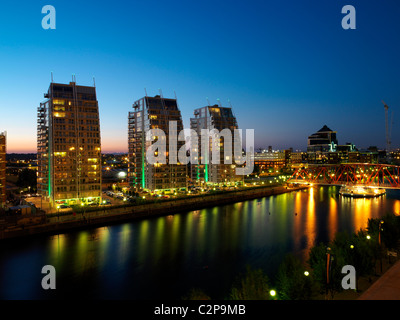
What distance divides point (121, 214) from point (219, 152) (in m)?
20.6

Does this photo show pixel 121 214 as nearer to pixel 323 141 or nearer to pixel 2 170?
pixel 2 170

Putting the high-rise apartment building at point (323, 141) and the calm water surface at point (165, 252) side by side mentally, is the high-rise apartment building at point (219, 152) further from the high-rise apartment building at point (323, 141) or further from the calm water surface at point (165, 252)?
the high-rise apartment building at point (323, 141)

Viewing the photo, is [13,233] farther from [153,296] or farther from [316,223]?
[316,223]

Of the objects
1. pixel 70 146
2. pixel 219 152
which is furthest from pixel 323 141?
pixel 70 146

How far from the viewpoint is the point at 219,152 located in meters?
40.2

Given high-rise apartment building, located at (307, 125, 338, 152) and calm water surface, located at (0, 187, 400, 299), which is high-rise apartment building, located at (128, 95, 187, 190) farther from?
high-rise apartment building, located at (307, 125, 338, 152)

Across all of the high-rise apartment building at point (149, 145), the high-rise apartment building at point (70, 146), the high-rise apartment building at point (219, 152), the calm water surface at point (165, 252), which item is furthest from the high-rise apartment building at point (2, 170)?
the high-rise apartment building at point (219, 152)

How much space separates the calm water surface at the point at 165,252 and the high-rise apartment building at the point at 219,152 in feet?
46.0

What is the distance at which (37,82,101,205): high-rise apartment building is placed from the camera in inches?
957

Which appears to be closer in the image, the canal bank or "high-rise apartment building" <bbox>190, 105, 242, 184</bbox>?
the canal bank

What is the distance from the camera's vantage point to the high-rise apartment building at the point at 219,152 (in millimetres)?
40325

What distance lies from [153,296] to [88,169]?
17.1 metres

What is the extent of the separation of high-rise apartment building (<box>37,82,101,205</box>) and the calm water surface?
6.12 meters

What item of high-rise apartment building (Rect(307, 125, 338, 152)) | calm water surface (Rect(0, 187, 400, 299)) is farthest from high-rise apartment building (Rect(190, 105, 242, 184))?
high-rise apartment building (Rect(307, 125, 338, 152))
